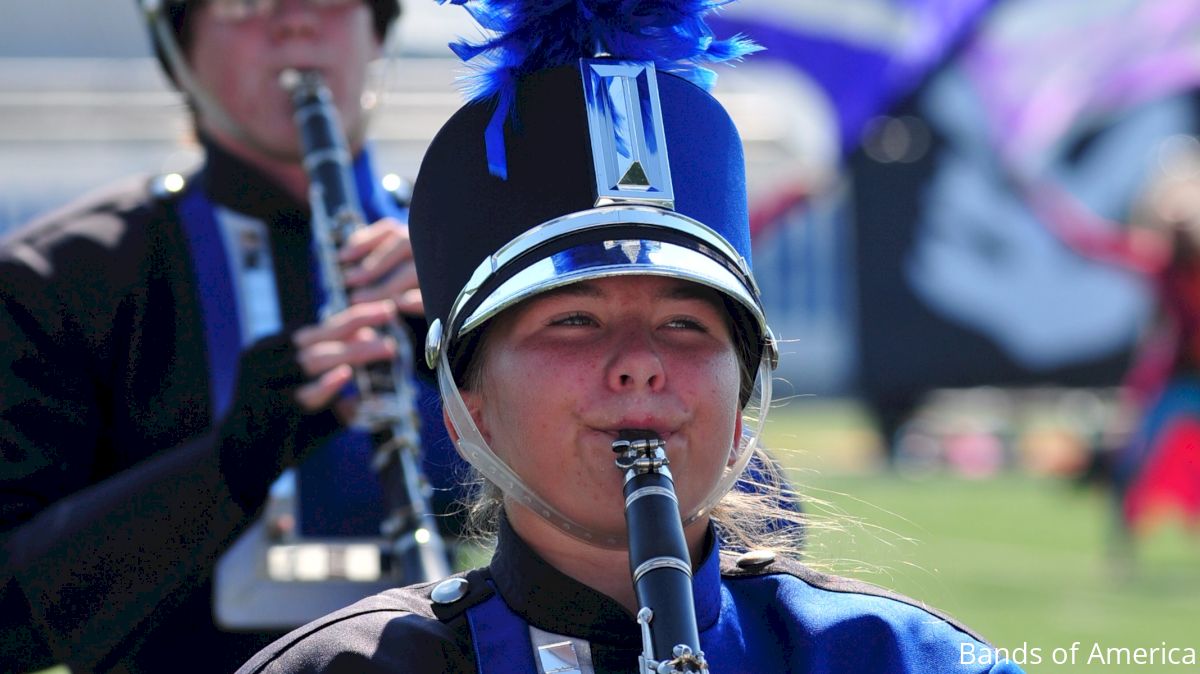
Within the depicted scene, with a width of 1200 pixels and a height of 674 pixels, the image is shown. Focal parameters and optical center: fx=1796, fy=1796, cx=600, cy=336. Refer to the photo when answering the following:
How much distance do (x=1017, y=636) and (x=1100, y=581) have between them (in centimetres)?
225

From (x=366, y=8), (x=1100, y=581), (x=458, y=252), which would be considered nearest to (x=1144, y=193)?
(x=1100, y=581)

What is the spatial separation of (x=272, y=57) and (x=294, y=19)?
0.08m

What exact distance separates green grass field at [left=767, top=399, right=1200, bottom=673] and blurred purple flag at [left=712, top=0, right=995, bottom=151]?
4.09 metres

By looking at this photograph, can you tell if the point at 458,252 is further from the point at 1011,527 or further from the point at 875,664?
the point at 1011,527

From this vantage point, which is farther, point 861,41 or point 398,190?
point 861,41

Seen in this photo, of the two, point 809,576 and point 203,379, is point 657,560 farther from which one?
point 203,379

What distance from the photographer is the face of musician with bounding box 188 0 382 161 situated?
323 cm

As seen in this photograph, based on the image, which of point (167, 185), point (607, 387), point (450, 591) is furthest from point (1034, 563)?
point (607, 387)

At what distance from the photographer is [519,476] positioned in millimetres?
2023

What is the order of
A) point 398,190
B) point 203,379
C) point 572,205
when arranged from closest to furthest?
point 572,205 < point 203,379 < point 398,190

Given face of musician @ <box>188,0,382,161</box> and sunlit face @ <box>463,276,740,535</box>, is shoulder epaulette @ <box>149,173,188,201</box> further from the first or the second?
sunlit face @ <box>463,276,740,535</box>

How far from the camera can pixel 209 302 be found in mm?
3188

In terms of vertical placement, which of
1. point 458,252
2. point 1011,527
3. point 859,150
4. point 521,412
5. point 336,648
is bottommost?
point 1011,527

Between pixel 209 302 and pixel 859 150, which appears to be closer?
pixel 209 302
